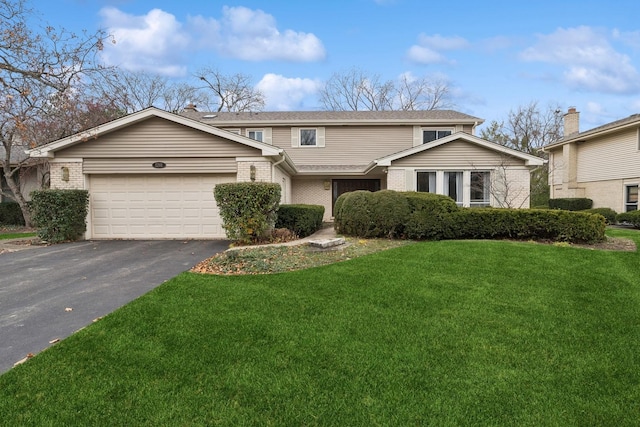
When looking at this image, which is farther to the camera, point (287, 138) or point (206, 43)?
point (287, 138)

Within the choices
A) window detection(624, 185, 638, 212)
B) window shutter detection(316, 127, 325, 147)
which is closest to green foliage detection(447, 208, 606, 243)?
window detection(624, 185, 638, 212)

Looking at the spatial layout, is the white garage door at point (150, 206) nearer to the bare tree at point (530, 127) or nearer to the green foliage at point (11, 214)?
the green foliage at point (11, 214)

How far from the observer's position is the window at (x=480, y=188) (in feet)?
50.3

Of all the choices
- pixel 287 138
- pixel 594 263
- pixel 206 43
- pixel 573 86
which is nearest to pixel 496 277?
pixel 594 263

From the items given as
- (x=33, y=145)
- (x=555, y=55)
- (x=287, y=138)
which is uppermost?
(x=555, y=55)

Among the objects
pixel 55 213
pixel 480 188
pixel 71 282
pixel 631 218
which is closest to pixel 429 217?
pixel 480 188

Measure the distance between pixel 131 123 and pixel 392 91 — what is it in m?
27.8

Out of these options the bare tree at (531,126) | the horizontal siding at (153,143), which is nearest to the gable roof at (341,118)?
the horizontal siding at (153,143)

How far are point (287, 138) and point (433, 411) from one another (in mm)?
17915

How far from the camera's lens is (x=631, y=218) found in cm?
1453

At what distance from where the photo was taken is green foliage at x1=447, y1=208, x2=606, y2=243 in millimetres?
9391

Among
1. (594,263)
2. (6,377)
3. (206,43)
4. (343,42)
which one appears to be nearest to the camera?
(6,377)

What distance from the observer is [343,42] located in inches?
628

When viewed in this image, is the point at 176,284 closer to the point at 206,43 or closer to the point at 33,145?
the point at 33,145
